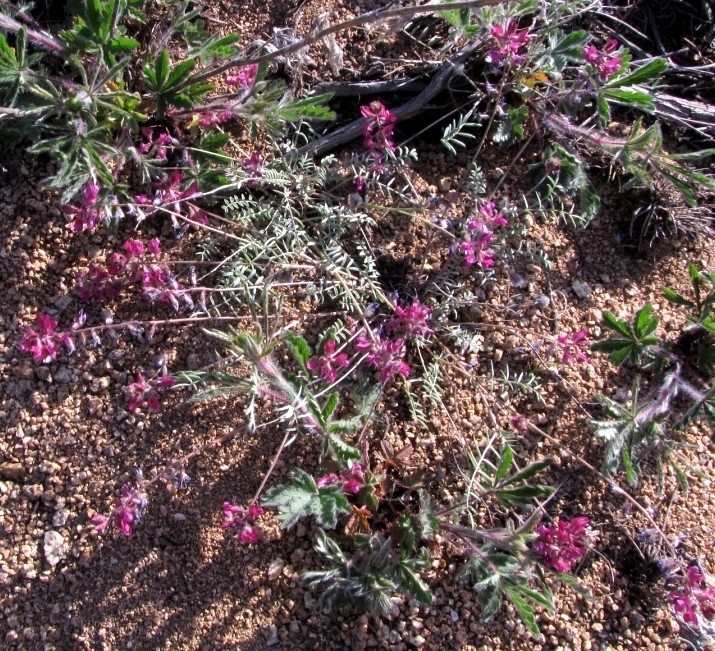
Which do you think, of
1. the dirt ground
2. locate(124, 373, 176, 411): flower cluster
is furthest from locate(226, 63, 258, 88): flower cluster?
locate(124, 373, 176, 411): flower cluster

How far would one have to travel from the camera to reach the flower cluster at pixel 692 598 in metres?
2.32

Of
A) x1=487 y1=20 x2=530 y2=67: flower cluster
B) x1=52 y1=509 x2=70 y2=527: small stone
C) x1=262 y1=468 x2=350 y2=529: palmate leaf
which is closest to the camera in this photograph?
x1=262 y1=468 x2=350 y2=529: palmate leaf

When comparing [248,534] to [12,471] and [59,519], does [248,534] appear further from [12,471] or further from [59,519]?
[12,471]

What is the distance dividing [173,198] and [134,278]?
314 mm

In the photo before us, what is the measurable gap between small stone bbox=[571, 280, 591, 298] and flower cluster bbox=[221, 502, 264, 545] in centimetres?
146

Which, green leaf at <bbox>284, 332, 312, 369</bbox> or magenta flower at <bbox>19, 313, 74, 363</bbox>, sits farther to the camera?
magenta flower at <bbox>19, 313, 74, 363</bbox>

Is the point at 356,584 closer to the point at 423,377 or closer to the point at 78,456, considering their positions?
the point at 423,377

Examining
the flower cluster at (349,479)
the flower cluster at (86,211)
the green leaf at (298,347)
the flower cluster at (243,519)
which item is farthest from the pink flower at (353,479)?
the flower cluster at (86,211)

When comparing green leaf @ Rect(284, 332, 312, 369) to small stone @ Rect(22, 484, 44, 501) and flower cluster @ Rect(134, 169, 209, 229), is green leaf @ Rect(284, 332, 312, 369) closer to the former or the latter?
flower cluster @ Rect(134, 169, 209, 229)

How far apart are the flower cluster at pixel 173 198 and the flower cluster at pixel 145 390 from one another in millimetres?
547

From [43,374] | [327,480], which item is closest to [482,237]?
[327,480]

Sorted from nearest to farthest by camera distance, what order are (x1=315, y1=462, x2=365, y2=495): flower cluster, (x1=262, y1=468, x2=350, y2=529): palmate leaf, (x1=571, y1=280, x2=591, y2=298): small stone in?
(x1=262, y1=468, x2=350, y2=529): palmate leaf, (x1=315, y1=462, x2=365, y2=495): flower cluster, (x1=571, y1=280, x2=591, y2=298): small stone

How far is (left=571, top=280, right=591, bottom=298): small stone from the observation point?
111 inches

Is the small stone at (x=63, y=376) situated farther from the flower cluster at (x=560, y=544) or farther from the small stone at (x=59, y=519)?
the flower cluster at (x=560, y=544)
